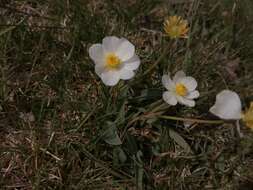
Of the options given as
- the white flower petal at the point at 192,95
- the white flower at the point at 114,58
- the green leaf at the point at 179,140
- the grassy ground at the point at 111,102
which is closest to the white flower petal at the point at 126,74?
the white flower at the point at 114,58

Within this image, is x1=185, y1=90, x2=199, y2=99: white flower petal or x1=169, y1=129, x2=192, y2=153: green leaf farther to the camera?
x1=169, y1=129, x2=192, y2=153: green leaf

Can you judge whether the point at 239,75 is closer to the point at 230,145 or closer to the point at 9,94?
the point at 230,145

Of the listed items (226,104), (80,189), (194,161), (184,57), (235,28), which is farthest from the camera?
(235,28)

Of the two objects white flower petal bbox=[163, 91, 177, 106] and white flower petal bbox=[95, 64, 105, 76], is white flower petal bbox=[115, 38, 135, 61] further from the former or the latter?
white flower petal bbox=[163, 91, 177, 106]

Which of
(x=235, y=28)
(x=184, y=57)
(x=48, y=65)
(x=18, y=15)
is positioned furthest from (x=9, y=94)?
(x=235, y=28)

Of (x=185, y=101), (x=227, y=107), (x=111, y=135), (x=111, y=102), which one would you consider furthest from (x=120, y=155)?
(x=227, y=107)

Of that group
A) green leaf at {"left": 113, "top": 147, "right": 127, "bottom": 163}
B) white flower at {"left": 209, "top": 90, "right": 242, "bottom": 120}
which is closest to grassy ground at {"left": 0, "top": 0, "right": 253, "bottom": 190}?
green leaf at {"left": 113, "top": 147, "right": 127, "bottom": 163}

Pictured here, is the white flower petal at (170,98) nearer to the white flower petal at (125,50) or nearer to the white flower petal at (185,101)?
the white flower petal at (185,101)
